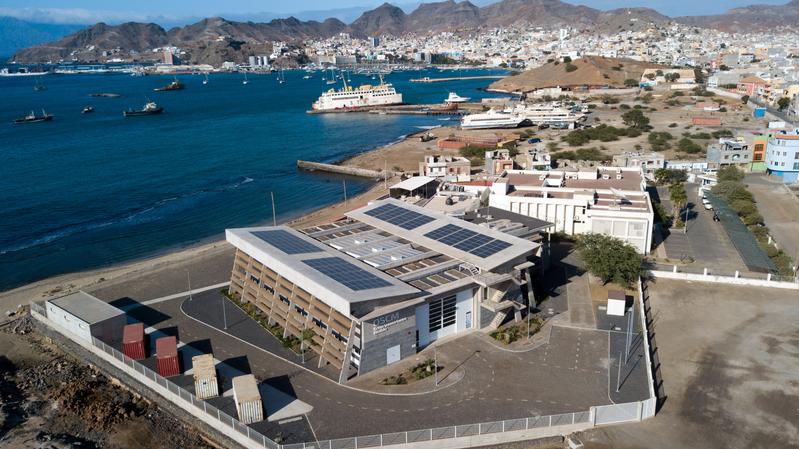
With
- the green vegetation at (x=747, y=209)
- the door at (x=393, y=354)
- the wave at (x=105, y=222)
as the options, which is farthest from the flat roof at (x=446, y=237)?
the wave at (x=105, y=222)

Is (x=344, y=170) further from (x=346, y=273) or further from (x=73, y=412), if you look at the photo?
(x=73, y=412)

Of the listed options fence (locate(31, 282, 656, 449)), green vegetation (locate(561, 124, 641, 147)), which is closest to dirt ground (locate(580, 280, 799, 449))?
fence (locate(31, 282, 656, 449))

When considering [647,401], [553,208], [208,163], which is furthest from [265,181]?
[647,401]

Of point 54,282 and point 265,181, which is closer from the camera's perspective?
point 54,282

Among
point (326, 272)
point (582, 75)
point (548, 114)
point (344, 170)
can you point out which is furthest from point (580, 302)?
point (582, 75)

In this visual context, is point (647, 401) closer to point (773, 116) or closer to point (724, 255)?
point (724, 255)
